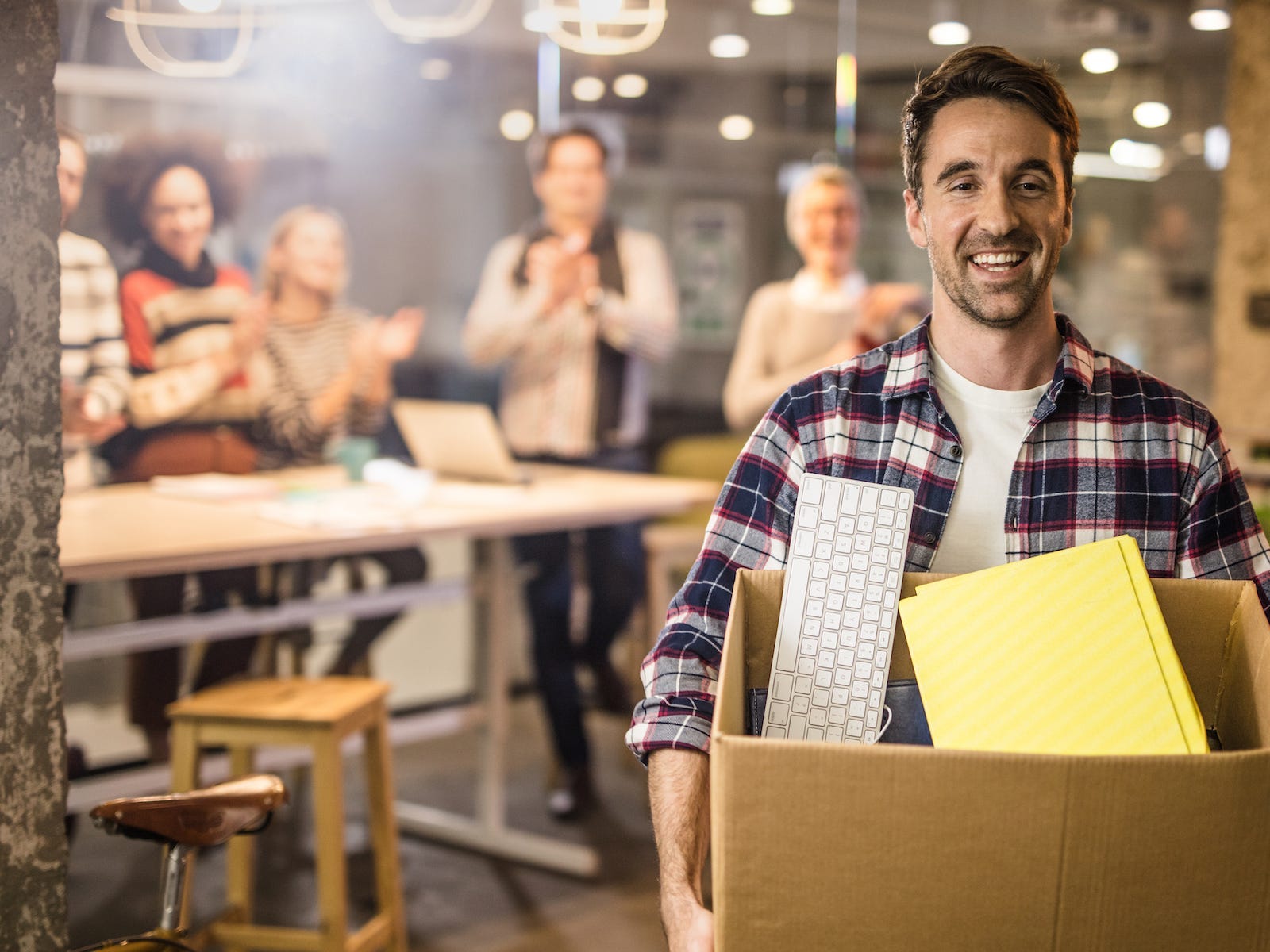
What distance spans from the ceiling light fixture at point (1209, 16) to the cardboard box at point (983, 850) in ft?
17.1

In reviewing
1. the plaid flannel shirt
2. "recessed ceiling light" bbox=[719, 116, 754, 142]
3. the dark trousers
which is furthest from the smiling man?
"recessed ceiling light" bbox=[719, 116, 754, 142]

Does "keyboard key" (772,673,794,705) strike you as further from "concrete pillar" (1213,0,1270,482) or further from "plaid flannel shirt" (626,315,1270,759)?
"concrete pillar" (1213,0,1270,482)

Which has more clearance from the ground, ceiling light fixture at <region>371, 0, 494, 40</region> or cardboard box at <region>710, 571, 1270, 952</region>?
ceiling light fixture at <region>371, 0, 494, 40</region>

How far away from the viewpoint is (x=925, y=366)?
4.64ft

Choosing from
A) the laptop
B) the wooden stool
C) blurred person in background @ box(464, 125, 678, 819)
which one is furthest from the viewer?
blurred person in background @ box(464, 125, 678, 819)

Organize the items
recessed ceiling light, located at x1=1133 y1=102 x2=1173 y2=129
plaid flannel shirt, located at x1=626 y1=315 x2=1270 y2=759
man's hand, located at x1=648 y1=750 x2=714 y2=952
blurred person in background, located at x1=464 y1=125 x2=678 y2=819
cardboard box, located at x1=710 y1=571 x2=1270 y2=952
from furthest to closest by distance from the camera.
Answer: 1. recessed ceiling light, located at x1=1133 y1=102 x2=1173 y2=129
2. blurred person in background, located at x1=464 y1=125 x2=678 y2=819
3. plaid flannel shirt, located at x1=626 y1=315 x2=1270 y2=759
4. man's hand, located at x1=648 y1=750 x2=714 y2=952
5. cardboard box, located at x1=710 y1=571 x2=1270 y2=952

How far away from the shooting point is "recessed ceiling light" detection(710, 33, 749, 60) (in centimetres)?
591

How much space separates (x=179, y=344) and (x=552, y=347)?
114 centimetres

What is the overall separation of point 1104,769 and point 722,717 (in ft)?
0.83

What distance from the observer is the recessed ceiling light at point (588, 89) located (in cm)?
565

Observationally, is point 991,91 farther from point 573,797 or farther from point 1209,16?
point 1209,16

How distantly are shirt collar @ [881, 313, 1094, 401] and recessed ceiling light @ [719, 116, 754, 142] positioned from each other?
15.4ft

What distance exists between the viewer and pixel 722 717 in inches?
36.6

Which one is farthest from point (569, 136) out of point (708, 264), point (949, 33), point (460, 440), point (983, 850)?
point (983, 850)
